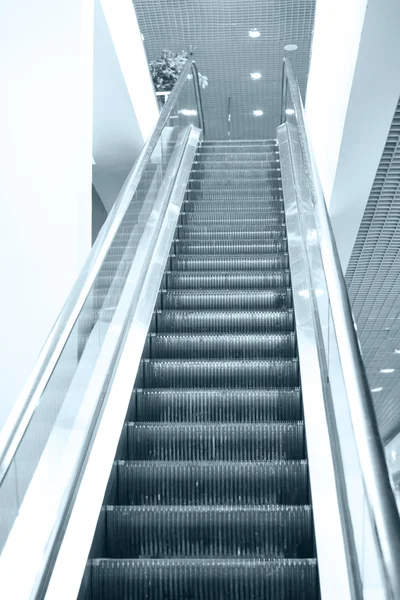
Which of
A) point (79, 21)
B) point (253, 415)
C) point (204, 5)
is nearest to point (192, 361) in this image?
point (253, 415)

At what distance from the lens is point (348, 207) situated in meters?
8.48

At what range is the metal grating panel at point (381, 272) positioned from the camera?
8.43 meters

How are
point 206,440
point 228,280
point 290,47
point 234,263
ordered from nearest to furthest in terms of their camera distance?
point 206,440 → point 228,280 → point 234,263 → point 290,47

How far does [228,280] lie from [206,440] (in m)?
2.30

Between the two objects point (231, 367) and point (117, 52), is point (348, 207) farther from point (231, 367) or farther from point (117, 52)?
point (231, 367)

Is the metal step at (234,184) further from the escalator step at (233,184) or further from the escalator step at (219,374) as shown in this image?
the escalator step at (219,374)

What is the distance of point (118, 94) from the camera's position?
354 inches

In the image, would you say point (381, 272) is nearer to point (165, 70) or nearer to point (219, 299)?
point (165, 70)

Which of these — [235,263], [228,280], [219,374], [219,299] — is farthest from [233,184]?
[219,374]

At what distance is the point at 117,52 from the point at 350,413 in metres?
6.76

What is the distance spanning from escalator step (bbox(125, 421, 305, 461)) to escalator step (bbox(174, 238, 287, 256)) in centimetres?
299

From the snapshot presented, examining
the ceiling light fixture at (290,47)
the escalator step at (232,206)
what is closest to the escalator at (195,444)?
the escalator step at (232,206)

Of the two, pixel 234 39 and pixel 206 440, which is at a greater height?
pixel 234 39

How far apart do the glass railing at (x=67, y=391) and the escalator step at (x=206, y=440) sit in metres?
0.36
